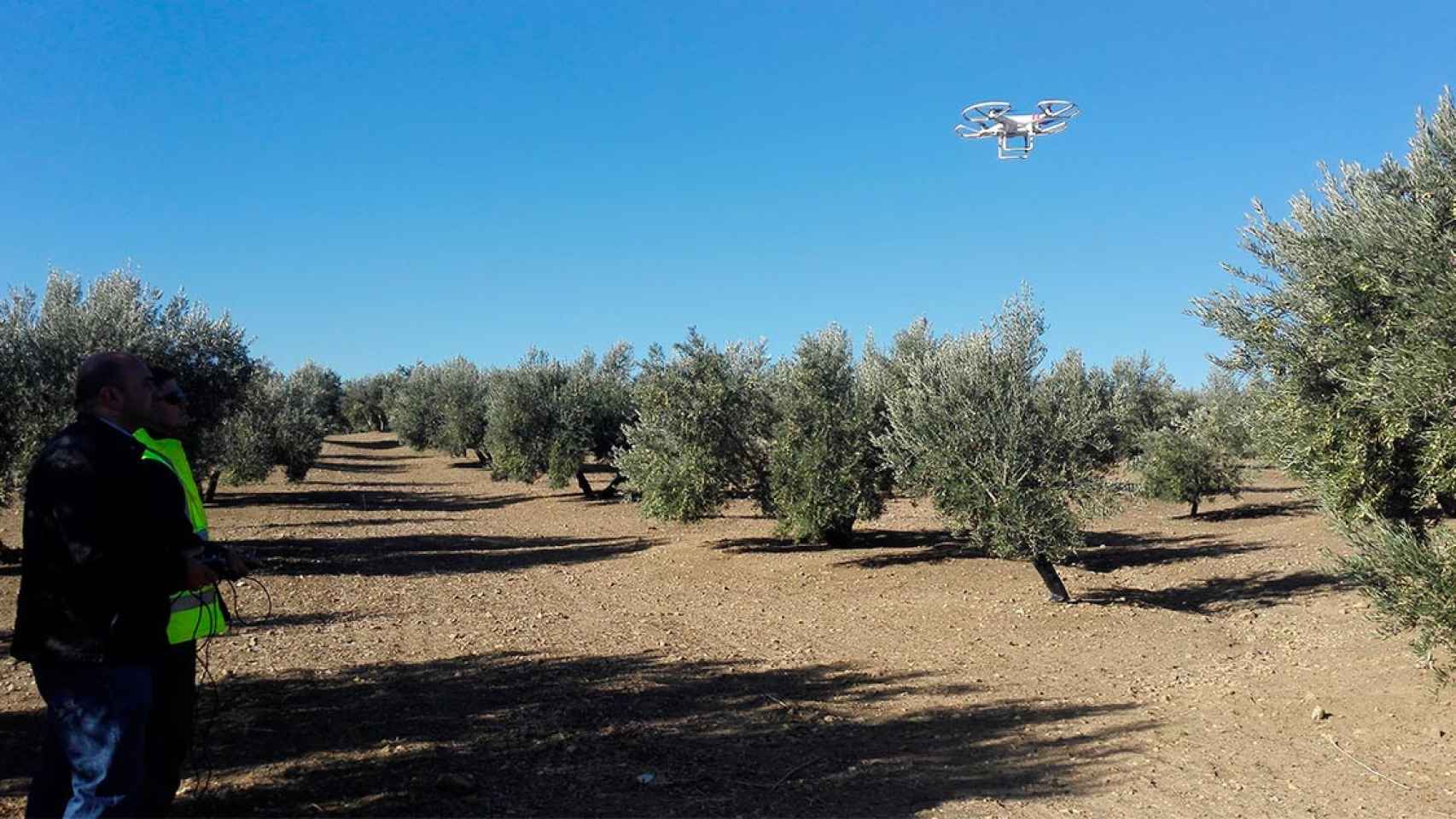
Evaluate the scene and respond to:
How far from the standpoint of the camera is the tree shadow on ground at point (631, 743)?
5.57 meters

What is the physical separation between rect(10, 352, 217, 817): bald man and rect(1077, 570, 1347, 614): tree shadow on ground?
12.4 meters

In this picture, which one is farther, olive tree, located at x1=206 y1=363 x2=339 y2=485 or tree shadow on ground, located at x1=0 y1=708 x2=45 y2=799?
olive tree, located at x1=206 y1=363 x2=339 y2=485

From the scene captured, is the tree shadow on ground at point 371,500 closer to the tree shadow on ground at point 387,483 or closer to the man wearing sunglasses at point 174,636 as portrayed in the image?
the tree shadow on ground at point 387,483

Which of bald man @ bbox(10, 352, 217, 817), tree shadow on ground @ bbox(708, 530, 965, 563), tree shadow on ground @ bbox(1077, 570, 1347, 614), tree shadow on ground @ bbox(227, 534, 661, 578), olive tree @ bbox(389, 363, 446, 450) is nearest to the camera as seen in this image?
bald man @ bbox(10, 352, 217, 817)

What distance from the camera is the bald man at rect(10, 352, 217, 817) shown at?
3.41m

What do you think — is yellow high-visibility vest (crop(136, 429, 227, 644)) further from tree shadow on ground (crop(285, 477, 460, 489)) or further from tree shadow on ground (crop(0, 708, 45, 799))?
tree shadow on ground (crop(285, 477, 460, 489))

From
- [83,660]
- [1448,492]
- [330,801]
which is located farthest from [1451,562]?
[83,660]

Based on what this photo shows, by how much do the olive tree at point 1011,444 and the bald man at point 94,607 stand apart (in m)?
10.4

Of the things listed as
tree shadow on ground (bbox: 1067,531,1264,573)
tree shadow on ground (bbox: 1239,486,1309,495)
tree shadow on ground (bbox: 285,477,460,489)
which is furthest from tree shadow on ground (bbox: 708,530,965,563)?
tree shadow on ground (bbox: 285,477,460,489)

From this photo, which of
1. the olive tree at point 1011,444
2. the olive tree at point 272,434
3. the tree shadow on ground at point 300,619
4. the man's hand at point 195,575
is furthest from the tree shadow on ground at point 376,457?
the man's hand at point 195,575

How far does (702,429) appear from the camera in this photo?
18016 millimetres

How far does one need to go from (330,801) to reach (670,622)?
23.1 feet

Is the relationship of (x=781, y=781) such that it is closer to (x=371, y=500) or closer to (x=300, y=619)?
(x=300, y=619)

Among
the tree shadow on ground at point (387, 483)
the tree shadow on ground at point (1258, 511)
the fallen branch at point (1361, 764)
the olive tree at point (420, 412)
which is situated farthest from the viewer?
the olive tree at point (420, 412)
